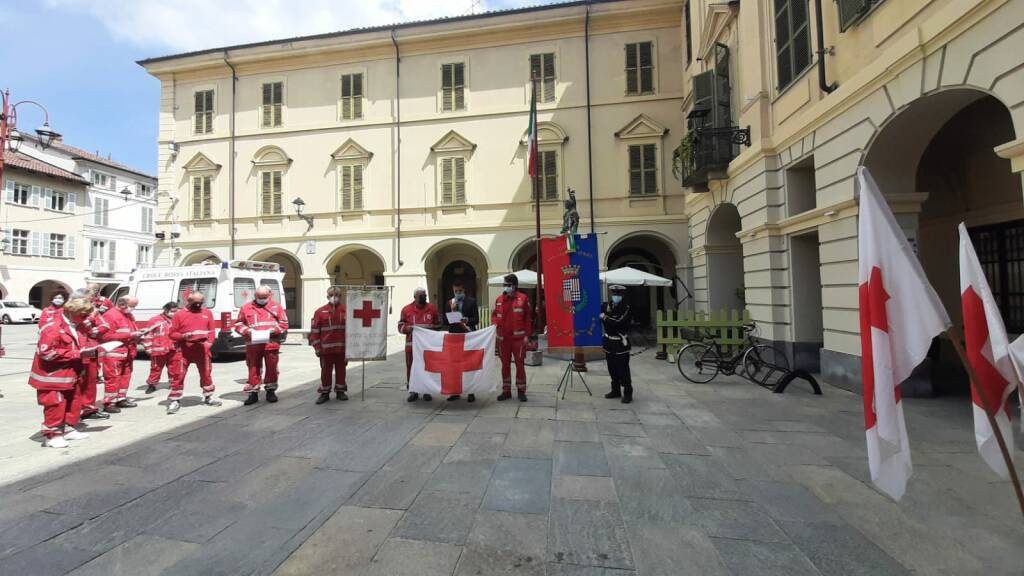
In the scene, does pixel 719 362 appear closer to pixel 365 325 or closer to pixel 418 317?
pixel 418 317

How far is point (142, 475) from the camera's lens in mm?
3916

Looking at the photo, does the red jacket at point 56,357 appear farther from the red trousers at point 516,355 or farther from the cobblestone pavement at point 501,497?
the red trousers at point 516,355

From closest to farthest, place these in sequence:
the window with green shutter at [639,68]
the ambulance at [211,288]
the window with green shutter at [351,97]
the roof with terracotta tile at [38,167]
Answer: the ambulance at [211,288], the window with green shutter at [639,68], the window with green shutter at [351,97], the roof with terracotta tile at [38,167]

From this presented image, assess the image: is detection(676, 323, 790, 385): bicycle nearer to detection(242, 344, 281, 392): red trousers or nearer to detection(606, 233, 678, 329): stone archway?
detection(242, 344, 281, 392): red trousers

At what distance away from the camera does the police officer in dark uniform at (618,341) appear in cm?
649

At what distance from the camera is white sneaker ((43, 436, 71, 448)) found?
468cm

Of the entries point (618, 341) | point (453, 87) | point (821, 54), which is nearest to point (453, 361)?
point (618, 341)

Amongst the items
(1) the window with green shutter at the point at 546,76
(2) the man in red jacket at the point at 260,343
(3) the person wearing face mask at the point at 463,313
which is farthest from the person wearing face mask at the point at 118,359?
(1) the window with green shutter at the point at 546,76

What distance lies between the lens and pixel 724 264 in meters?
12.1

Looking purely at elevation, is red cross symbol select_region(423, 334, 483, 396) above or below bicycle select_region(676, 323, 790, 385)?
above

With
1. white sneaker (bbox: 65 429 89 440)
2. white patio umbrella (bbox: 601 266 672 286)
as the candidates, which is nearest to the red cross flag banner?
white sneaker (bbox: 65 429 89 440)

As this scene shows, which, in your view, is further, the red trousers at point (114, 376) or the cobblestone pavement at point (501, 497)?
the red trousers at point (114, 376)

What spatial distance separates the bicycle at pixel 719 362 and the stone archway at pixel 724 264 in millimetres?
3381

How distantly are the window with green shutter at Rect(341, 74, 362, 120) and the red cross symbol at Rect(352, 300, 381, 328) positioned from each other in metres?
13.4
